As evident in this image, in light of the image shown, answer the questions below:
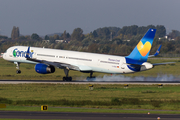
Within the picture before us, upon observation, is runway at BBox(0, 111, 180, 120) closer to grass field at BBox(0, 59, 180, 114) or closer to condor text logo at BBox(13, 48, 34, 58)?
grass field at BBox(0, 59, 180, 114)

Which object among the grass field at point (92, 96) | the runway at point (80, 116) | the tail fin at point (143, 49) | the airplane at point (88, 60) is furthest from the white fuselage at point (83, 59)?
the runway at point (80, 116)

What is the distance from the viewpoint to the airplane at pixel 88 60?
2002 inches

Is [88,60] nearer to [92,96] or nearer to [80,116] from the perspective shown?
[92,96]

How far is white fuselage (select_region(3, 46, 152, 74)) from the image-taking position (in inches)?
2093

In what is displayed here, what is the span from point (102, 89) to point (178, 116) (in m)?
19.3

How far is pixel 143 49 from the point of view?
167 feet

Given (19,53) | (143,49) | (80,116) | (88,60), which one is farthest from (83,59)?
(80,116)

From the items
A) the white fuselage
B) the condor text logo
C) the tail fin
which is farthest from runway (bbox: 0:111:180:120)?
the condor text logo

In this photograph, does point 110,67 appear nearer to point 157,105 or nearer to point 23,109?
point 157,105

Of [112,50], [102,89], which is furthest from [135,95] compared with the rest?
[112,50]

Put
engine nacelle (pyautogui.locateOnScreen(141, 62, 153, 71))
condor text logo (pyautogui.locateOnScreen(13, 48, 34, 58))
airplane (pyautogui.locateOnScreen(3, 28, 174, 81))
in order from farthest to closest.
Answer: condor text logo (pyautogui.locateOnScreen(13, 48, 34, 58))
airplane (pyautogui.locateOnScreen(3, 28, 174, 81))
engine nacelle (pyautogui.locateOnScreen(141, 62, 153, 71))

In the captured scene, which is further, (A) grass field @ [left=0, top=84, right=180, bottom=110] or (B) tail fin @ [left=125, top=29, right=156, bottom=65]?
(B) tail fin @ [left=125, top=29, right=156, bottom=65]

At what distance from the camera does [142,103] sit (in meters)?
33.2

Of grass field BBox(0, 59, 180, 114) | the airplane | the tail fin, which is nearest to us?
grass field BBox(0, 59, 180, 114)
